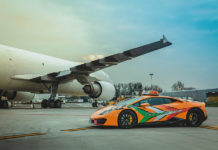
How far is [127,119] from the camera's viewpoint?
8523 millimetres

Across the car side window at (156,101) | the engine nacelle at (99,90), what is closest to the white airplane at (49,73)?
the engine nacelle at (99,90)

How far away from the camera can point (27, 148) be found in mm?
5109

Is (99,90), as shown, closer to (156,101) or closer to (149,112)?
(156,101)

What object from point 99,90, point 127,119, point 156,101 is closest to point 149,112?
point 156,101

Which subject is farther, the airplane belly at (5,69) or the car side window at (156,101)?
the airplane belly at (5,69)

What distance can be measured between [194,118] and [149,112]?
1831 mm

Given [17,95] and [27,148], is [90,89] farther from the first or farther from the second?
[27,148]

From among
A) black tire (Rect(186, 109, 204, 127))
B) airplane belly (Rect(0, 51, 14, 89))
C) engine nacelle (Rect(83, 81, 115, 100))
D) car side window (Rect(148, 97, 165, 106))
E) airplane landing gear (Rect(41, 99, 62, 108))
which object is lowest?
black tire (Rect(186, 109, 204, 127))

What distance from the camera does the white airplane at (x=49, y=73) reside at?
1887 centimetres

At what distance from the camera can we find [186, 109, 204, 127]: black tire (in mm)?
9234

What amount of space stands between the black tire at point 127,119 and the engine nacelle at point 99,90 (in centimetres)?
1432

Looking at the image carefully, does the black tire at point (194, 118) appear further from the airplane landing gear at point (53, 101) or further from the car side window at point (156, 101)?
the airplane landing gear at point (53, 101)

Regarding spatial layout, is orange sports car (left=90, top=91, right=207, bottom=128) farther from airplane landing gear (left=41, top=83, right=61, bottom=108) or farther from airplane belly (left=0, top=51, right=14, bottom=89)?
airplane landing gear (left=41, top=83, right=61, bottom=108)

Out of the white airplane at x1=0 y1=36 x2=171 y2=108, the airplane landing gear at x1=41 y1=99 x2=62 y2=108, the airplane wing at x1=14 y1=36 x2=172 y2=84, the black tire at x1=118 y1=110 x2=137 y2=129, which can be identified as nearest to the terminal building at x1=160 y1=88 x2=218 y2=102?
the white airplane at x1=0 y1=36 x2=171 y2=108
